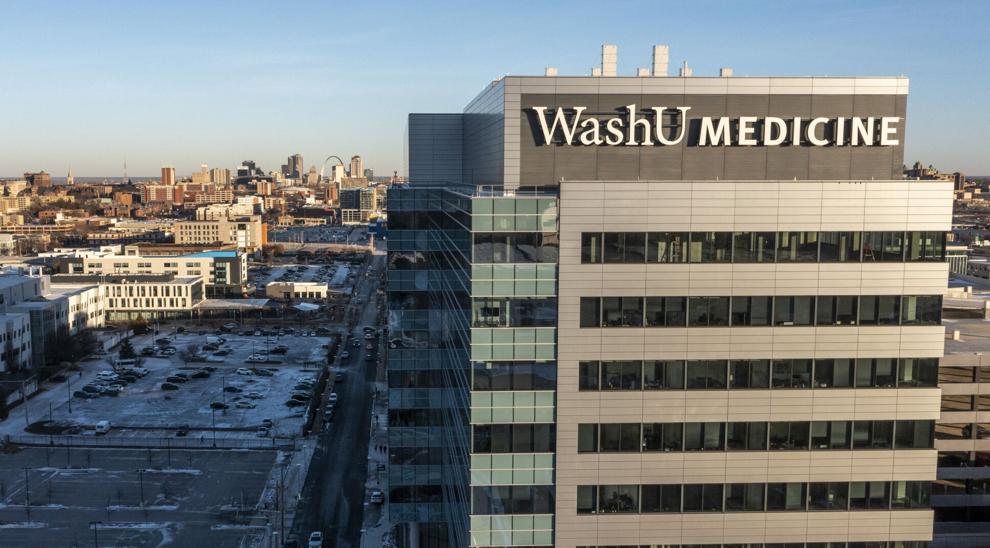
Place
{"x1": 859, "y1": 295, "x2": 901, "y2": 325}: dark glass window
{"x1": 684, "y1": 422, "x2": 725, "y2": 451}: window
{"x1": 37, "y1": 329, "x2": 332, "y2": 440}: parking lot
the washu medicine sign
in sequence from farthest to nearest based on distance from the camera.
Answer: {"x1": 37, "y1": 329, "x2": 332, "y2": 440}: parking lot
the washu medicine sign
{"x1": 684, "y1": 422, "x2": 725, "y2": 451}: window
{"x1": 859, "y1": 295, "x2": 901, "y2": 325}: dark glass window

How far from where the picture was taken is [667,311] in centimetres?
3025

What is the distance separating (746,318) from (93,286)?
155924 mm

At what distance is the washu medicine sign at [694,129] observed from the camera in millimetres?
33938

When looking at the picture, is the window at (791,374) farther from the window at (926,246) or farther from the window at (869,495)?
the window at (926,246)

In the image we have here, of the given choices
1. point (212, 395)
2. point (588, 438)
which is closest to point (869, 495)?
point (588, 438)

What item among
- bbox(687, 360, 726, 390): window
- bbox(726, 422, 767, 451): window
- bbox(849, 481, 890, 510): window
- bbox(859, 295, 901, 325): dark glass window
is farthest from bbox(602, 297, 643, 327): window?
bbox(849, 481, 890, 510): window

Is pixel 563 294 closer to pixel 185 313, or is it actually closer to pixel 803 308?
pixel 803 308

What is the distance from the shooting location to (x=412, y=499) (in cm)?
5422

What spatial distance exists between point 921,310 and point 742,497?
1009 centimetres

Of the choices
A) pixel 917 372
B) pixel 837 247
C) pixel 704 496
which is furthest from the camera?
pixel 704 496

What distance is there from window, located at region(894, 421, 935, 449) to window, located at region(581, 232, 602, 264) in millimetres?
13694

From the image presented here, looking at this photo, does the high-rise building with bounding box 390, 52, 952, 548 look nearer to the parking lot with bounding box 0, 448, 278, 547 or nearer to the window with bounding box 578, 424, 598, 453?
the window with bounding box 578, 424, 598, 453

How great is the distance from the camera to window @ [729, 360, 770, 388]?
30.5 metres

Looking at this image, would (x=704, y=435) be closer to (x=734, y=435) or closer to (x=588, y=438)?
(x=734, y=435)
